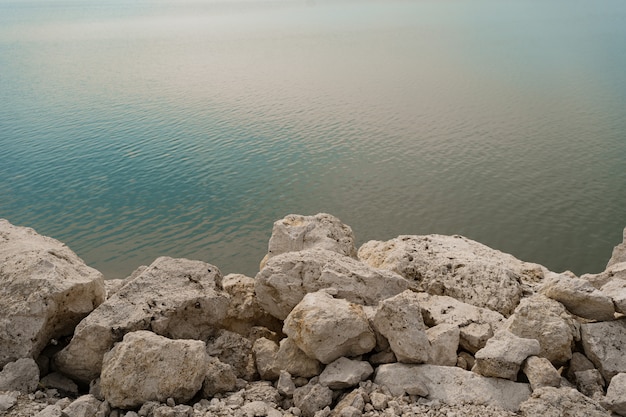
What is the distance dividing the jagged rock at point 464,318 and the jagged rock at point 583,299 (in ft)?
3.43

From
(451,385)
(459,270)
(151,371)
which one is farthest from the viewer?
(459,270)

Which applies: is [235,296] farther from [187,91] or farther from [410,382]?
[187,91]

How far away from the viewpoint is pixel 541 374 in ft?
23.4

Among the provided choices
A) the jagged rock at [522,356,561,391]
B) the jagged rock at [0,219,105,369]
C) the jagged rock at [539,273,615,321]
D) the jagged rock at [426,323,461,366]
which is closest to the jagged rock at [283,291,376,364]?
the jagged rock at [426,323,461,366]

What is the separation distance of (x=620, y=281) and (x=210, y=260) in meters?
14.6

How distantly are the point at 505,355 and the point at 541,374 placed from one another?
500 millimetres

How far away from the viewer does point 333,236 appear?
1201cm

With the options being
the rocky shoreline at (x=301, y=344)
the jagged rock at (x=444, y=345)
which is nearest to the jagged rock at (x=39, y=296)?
the rocky shoreline at (x=301, y=344)

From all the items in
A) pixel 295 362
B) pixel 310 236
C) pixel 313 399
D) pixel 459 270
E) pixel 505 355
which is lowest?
pixel 313 399

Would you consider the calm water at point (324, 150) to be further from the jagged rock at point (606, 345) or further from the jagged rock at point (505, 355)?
the jagged rock at point (505, 355)

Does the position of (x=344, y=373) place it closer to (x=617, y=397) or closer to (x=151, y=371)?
(x=151, y=371)

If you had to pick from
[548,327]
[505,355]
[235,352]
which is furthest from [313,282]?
[548,327]

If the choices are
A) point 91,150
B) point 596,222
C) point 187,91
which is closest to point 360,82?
point 187,91

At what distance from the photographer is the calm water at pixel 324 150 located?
22.0 metres
